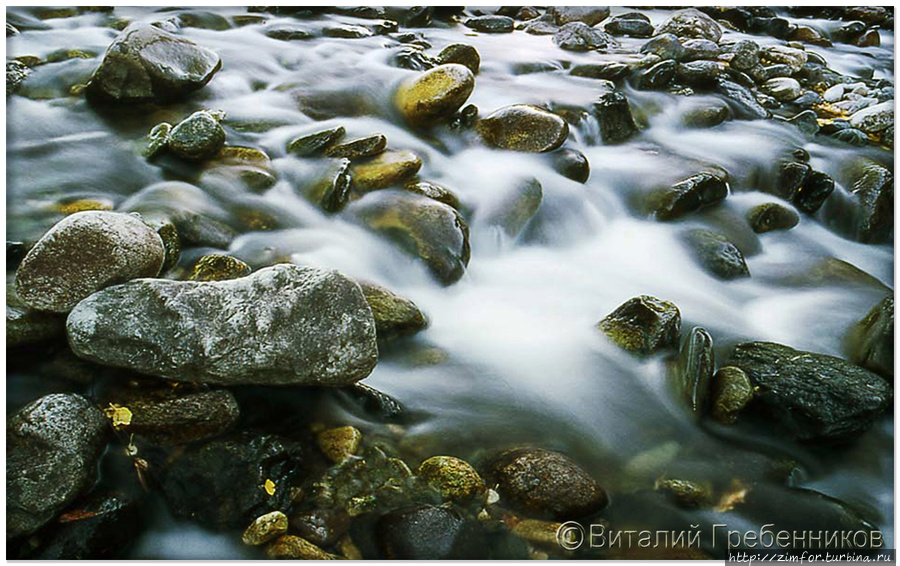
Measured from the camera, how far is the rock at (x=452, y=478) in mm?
2592

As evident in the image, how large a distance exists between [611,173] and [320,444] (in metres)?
3.46

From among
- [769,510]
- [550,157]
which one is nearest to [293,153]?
[550,157]

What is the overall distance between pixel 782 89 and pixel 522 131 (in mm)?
3698

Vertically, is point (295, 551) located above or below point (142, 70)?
below

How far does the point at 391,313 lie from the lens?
10.9ft

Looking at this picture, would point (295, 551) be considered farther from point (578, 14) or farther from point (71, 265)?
point (578, 14)

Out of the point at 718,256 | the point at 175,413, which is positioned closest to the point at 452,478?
the point at 175,413

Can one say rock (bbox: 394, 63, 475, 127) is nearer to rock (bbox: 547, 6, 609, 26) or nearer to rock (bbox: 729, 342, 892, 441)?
rock (bbox: 729, 342, 892, 441)

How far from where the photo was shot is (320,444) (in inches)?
107

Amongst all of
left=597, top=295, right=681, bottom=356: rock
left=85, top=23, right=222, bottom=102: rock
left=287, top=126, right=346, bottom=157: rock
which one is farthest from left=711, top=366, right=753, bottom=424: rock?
left=85, top=23, right=222, bottom=102: rock

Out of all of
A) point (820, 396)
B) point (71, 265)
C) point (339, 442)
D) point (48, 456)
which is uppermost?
point (71, 265)

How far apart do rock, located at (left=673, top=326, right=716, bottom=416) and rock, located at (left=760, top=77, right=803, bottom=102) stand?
507 cm

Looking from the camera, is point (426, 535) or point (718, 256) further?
point (718, 256)

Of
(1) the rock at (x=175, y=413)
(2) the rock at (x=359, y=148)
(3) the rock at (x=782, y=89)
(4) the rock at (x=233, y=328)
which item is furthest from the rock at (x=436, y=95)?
(3) the rock at (x=782, y=89)
